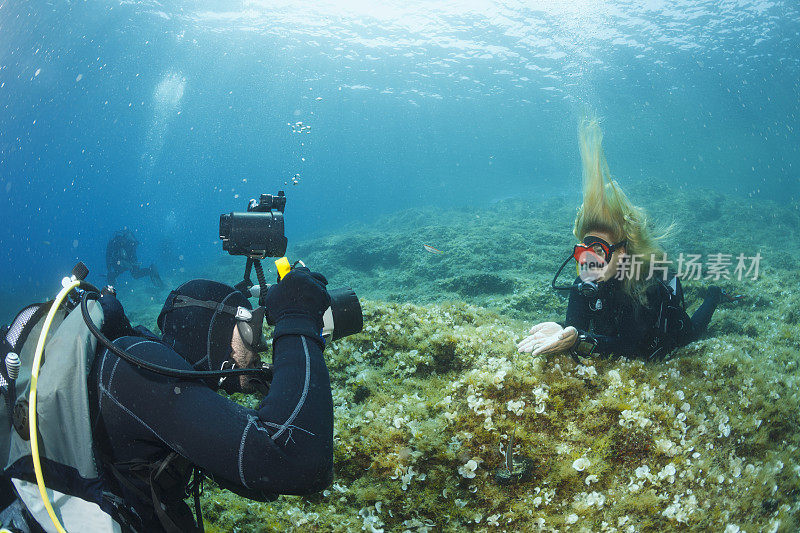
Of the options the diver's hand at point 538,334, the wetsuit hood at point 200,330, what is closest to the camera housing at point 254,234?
the wetsuit hood at point 200,330

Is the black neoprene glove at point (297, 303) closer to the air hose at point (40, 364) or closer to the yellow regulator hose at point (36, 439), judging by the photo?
the air hose at point (40, 364)

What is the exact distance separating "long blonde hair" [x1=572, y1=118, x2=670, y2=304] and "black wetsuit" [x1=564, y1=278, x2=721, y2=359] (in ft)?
0.46

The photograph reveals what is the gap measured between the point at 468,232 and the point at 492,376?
18.2 meters

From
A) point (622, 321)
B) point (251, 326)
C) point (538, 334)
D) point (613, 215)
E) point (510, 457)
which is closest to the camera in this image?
point (251, 326)

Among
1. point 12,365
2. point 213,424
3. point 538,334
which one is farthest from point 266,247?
point 538,334

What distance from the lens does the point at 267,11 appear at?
3619cm

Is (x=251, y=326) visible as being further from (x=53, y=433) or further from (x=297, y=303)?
(x=53, y=433)

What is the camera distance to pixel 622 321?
4.18 meters

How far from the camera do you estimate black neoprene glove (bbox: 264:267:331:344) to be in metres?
2.00

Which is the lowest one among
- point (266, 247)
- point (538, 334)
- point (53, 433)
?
point (538, 334)

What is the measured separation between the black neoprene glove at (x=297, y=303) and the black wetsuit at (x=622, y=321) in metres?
2.97

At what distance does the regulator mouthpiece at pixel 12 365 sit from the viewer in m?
1.59

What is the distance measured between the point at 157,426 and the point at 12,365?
65cm

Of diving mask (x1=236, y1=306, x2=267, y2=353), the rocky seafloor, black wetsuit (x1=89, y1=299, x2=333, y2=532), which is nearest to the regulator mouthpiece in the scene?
black wetsuit (x1=89, y1=299, x2=333, y2=532)
